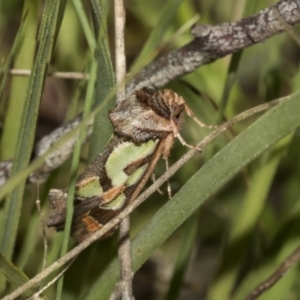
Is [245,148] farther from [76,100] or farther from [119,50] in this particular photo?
[76,100]

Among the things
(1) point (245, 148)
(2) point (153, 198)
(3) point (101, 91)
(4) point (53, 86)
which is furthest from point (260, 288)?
(4) point (53, 86)

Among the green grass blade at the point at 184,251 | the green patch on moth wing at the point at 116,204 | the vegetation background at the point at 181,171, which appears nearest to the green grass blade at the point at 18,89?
the vegetation background at the point at 181,171

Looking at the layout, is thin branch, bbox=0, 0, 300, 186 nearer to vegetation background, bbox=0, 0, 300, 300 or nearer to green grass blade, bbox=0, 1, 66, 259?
vegetation background, bbox=0, 0, 300, 300

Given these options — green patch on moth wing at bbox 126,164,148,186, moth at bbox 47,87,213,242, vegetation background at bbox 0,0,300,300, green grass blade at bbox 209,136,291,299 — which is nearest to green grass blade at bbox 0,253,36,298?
vegetation background at bbox 0,0,300,300

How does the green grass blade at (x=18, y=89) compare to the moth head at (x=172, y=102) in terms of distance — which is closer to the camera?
the moth head at (x=172, y=102)

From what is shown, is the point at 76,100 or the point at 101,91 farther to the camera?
the point at 76,100

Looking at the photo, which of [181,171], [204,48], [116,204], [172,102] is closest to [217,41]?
[204,48]

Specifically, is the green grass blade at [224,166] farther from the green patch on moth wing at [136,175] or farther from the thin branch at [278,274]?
the thin branch at [278,274]
